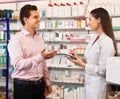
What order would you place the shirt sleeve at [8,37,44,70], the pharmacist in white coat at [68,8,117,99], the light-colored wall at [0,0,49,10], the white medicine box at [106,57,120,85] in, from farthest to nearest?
the light-colored wall at [0,0,49,10] < the pharmacist in white coat at [68,8,117,99] < the shirt sleeve at [8,37,44,70] < the white medicine box at [106,57,120,85]

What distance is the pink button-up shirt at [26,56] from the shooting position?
2.20 metres

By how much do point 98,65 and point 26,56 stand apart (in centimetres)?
72

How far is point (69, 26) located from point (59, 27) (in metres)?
0.21

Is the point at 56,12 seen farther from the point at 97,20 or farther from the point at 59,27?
the point at 97,20

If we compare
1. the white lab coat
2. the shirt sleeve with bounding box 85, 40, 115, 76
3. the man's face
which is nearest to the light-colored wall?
the man's face

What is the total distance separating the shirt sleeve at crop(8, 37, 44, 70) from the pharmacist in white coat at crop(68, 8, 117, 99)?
0.47 m

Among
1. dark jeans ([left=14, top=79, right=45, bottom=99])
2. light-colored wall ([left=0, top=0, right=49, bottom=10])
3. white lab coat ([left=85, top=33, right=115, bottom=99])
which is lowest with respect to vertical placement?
dark jeans ([left=14, top=79, right=45, bottom=99])

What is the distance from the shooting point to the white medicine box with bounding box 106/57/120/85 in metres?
1.93

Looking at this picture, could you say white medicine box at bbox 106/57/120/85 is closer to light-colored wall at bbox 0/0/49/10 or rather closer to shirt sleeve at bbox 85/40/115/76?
shirt sleeve at bbox 85/40/115/76

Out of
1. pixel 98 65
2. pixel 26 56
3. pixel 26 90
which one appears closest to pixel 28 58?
pixel 26 56

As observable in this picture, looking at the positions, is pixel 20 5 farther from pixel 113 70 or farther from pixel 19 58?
pixel 113 70

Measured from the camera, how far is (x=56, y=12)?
472 centimetres

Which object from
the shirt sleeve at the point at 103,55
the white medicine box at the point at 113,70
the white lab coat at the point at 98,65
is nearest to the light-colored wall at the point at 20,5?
the white lab coat at the point at 98,65

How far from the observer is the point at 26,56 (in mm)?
2309
